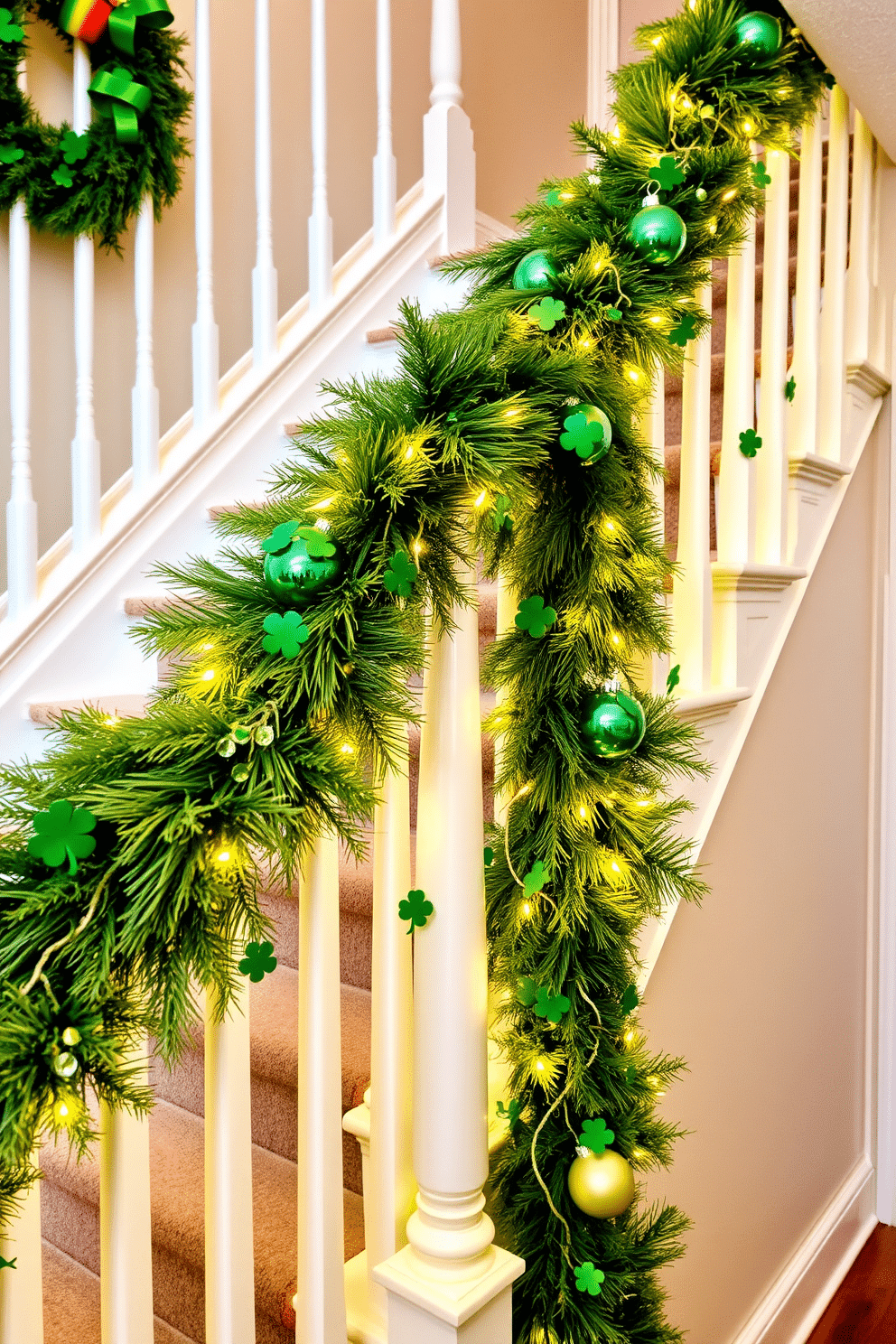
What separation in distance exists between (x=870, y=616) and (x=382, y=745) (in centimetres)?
172

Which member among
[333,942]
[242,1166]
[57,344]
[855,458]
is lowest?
[242,1166]

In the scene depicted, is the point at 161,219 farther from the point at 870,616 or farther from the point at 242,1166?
the point at 242,1166

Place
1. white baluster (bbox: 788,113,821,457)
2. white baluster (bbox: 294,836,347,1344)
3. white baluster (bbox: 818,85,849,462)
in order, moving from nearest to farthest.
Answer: white baluster (bbox: 294,836,347,1344)
white baluster (bbox: 788,113,821,457)
white baluster (bbox: 818,85,849,462)

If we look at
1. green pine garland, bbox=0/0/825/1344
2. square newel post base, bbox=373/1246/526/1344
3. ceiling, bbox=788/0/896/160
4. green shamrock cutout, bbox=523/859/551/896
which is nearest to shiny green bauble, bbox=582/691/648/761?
green pine garland, bbox=0/0/825/1344

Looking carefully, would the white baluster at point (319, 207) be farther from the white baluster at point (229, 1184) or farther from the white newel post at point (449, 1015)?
the white baluster at point (229, 1184)

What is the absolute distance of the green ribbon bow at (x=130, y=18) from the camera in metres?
1.78

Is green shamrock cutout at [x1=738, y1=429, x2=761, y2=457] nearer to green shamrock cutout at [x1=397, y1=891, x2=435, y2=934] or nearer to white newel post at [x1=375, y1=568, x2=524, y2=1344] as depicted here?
white newel post at [x1=375, y1=568, x2=524, y2=1344]

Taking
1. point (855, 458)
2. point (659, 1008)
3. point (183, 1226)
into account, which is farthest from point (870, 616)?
point (183, 1226)

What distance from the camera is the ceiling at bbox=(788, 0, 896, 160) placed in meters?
1.23

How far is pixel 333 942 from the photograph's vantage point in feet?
2.40

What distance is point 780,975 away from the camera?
1636 millimetres

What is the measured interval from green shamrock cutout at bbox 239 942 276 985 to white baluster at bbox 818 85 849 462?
4.78 ft

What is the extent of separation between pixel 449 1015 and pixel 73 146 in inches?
68.5

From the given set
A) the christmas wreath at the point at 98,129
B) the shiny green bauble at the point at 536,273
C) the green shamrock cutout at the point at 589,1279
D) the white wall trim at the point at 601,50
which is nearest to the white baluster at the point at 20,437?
the christmas wreath at the point at 98,129
